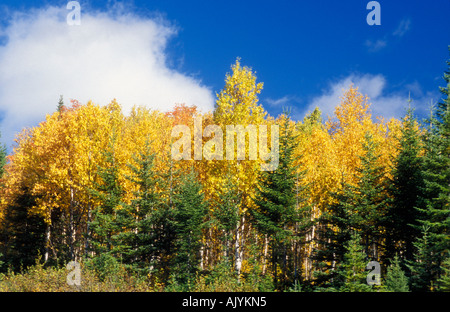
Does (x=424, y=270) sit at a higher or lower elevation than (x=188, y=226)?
lower

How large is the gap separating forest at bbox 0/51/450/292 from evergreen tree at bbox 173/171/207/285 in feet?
0.25

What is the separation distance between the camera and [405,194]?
706 inches

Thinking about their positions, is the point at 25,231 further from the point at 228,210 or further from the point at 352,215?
the point at 352,215

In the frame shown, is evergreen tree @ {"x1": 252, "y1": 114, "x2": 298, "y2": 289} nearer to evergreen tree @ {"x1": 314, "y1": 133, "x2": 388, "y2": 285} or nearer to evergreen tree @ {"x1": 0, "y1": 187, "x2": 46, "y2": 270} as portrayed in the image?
evergreen tree @ {"x1": 314, "y1": 133, "x2": 388, "y2": 285}

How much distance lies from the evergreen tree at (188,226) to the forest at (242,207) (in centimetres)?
8

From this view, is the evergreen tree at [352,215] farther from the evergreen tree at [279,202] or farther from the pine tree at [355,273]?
the pine tree at [355,273]

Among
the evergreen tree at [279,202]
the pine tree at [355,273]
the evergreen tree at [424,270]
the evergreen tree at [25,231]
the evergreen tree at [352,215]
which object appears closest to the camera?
the pine tree at [355,273]

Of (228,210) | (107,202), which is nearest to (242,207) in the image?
(228,210)

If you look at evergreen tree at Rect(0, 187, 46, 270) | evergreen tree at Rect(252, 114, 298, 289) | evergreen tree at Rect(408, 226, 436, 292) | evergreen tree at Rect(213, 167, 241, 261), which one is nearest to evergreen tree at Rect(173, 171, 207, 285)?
evergreen tree at Rect(213, 167, 241, 261)

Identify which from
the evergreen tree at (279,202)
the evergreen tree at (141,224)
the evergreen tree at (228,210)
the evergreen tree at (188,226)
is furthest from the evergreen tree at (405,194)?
the evergreen tree at (141,224)

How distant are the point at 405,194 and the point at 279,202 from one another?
23.2ft

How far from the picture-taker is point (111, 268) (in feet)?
56.9

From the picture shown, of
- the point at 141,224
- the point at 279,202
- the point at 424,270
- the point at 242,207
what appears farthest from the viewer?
the point at 242,207

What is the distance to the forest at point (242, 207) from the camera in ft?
49.8
